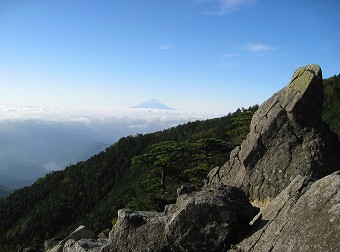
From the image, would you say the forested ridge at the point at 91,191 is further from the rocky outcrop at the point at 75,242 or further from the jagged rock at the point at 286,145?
the jagged rock at the point at 286,145

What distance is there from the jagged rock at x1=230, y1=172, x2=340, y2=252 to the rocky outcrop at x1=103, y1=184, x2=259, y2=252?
77cm

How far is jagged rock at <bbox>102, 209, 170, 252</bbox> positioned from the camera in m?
14.7

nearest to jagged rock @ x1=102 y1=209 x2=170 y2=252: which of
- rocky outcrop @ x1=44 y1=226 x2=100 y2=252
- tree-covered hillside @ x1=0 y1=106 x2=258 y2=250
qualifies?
rocky outcrop @ x1=44 y1=226 x2=100 y2=252

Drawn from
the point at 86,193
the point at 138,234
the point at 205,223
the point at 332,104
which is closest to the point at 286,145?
the point at 205,223

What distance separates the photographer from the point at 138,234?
15.2 m

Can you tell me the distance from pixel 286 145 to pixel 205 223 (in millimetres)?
13576

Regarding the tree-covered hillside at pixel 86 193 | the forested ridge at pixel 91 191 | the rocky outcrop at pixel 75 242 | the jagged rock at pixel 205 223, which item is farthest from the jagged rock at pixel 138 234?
the tree-covered hillside at pixel 86 193

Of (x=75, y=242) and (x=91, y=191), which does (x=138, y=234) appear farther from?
(x=91, y=191)

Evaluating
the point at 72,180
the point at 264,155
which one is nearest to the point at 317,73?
the point at 264,155

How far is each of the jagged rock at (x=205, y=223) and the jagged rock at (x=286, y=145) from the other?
10.6 m

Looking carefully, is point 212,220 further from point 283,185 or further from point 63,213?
point 63,213

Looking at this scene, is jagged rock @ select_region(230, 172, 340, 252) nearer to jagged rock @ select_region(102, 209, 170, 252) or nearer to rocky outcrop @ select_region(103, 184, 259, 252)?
rocky outcrop @ select_region(103, 184, 259, 252)

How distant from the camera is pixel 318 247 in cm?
1075

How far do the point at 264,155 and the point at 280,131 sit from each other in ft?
7.29
